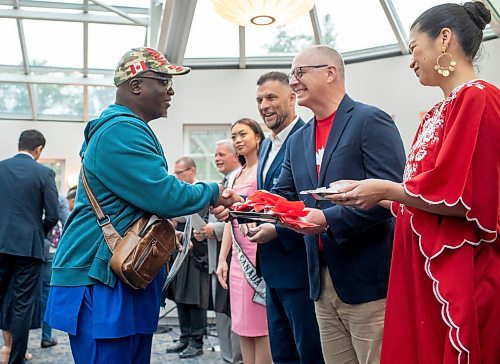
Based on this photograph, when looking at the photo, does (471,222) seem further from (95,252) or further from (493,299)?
(95,252)

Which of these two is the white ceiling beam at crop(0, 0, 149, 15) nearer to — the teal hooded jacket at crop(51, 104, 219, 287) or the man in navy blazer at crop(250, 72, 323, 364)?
A: the man in navy blazer at crop(250, 72, 323, 364)

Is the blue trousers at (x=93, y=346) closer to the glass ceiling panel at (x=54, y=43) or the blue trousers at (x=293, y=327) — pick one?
the blue trousers at (x=293, y=327)

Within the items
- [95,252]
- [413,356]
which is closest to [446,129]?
[413,356]

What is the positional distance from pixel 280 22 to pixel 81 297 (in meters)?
4.10

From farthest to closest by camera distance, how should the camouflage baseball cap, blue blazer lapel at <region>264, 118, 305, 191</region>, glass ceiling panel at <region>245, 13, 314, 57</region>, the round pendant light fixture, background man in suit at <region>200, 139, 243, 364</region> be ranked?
1. glass ceiling panel at <region>245, 13, 314, 57</region>
2. the round pendant light fixture
3. background man in suit at <region>200, 139, 243, 364</region>
4. blue blazer lapel at <region>264, 118, 305, 191</region>
5. the camouflage baseball cap

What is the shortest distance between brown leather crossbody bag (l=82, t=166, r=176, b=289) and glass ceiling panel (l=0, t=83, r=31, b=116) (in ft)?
29.0

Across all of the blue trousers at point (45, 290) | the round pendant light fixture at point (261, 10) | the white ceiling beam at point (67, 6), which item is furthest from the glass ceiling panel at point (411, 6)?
the blue trousers at point (45, 290)

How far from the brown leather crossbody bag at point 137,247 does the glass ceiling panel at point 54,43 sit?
25.8 ft

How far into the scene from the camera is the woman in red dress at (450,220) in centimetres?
125

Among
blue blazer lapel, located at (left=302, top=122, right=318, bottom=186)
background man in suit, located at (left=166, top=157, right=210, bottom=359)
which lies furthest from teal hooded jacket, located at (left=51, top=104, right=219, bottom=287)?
background man in suit, located at (left=166, top=157, right=210, bottom=359)

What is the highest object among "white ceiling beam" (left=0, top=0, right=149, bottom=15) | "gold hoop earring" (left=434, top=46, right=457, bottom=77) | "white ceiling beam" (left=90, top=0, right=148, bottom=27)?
"white ceiling beam" (left=0, top=0, right=149, bottom=15)

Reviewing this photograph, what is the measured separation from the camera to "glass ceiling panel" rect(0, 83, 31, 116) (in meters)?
9.68

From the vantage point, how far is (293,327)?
2172 millimetres

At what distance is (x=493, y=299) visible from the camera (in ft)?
4.15
